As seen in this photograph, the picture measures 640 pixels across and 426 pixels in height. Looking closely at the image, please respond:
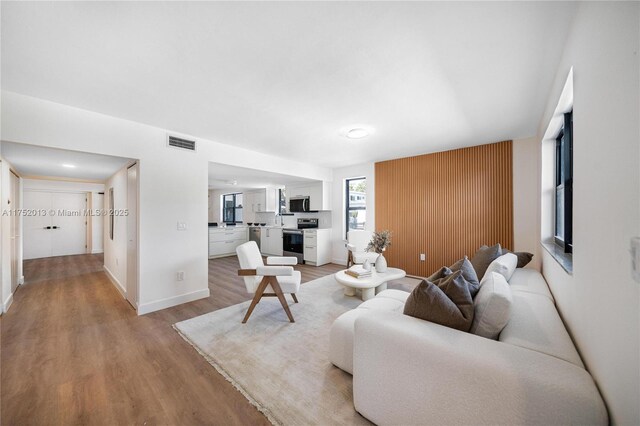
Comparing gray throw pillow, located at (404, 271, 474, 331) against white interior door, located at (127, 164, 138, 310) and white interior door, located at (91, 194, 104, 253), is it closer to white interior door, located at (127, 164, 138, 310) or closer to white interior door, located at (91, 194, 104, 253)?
white interior door, located at (127, 164, 138, 310)

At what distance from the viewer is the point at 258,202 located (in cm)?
752

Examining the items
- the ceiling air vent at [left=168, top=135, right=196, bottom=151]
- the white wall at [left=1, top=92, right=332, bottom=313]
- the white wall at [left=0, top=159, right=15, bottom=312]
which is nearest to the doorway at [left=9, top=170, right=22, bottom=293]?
the white wall at [left=0, top=159, right=15, bottom=312]

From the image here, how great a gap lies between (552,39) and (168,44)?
2.53 m

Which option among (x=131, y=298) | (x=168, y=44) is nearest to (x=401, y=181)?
(x=168, y=44)

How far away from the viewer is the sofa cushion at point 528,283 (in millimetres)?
1884

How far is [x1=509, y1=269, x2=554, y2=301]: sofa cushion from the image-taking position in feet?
6.18

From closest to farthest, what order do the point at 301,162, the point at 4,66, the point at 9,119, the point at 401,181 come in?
the point at 4,66 → the point at 9,119 → the point at 401,181 → the point at 301,162

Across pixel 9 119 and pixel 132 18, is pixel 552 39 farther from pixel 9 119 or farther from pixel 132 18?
pixel 9 119

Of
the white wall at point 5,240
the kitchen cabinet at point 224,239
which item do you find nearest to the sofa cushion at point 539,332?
the white wall at point 5,240

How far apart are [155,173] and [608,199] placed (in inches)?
153

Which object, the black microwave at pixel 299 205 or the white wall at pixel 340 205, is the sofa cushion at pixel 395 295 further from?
the black microwave at pixel 299 205

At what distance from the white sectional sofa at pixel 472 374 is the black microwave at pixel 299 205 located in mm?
4944

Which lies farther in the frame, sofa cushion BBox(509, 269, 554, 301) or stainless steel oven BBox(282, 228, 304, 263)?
stainless steel oven BBox(282, 228, 304, 263)

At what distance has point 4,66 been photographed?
1.79 metres
